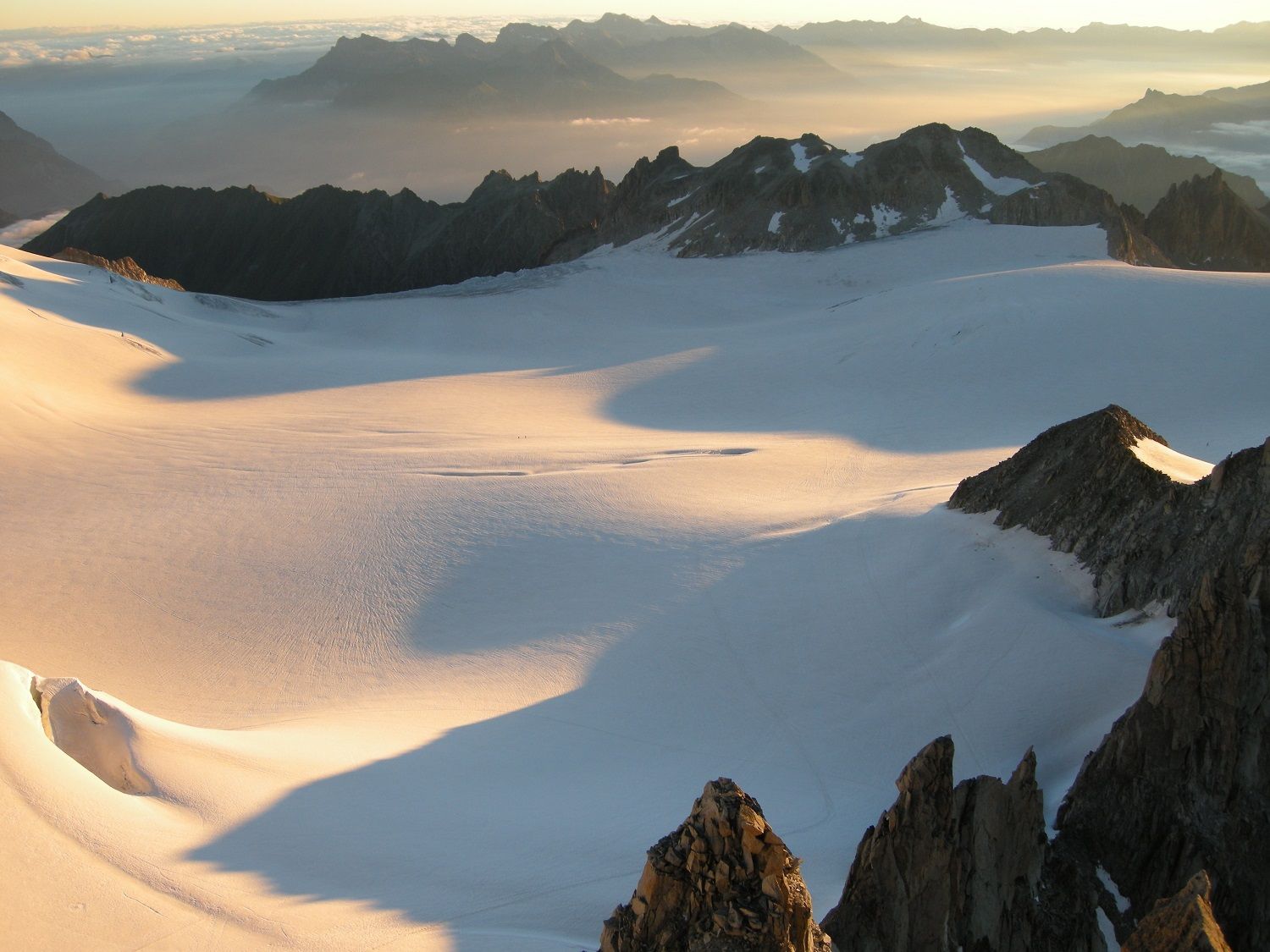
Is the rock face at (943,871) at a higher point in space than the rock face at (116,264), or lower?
lower

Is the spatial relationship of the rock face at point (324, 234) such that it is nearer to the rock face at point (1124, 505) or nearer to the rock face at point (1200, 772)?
the rock face at point (1124, 505)

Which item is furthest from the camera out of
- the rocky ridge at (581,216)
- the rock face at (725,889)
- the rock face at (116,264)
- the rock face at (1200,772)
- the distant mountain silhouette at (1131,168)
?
the distant mountain silhouette at (1131,168)

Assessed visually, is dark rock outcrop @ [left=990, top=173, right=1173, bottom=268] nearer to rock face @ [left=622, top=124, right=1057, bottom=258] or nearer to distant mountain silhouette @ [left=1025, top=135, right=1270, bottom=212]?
rock face @ [left=622, top=124, right=1057, bottom=258]

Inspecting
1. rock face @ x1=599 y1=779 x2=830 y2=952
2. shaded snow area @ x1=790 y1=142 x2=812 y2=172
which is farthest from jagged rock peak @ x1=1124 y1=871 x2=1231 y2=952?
shaded snow area @ x1=790 y1=142 x2=812 y2=172

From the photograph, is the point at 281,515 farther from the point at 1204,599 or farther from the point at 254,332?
the point at 254,332

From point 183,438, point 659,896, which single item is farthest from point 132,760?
point 183,438

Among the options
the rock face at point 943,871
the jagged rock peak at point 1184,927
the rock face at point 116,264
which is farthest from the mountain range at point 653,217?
the jagged rock peak at point 1184,927
